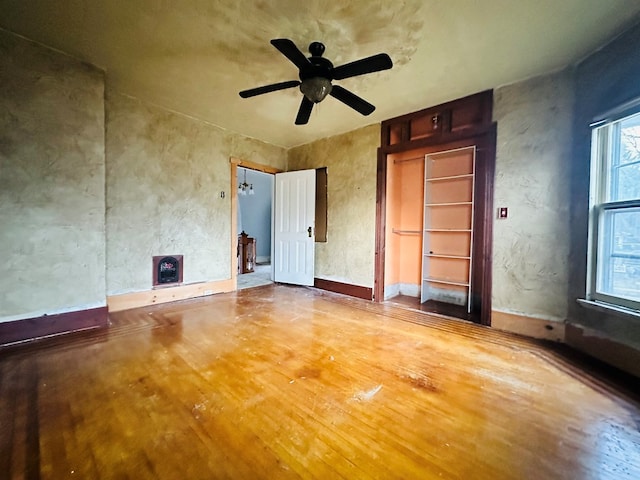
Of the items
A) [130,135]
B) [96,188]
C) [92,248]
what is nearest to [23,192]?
[96,188]

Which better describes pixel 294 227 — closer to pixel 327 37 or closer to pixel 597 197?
pixel 327 37

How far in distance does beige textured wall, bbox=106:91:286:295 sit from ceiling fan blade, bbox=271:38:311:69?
8.07ft

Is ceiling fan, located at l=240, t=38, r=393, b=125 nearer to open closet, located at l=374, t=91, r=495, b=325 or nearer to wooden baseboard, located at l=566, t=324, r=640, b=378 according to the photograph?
open closet, located at l=374, t=91, r=495, b=325

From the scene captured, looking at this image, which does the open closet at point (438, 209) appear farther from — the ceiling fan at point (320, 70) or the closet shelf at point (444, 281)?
the ceiling fan at point (320, 70)

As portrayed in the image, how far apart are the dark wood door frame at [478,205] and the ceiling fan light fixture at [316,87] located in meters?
1.75

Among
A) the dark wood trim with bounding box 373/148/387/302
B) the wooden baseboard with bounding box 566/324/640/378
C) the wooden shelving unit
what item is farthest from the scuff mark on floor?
the wooden shelving unit

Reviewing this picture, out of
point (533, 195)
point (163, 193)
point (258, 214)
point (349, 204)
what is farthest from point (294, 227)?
point (258, 214)

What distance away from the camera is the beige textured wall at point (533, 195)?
2461 millimetres

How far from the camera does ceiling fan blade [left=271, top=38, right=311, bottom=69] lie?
5.81 feet

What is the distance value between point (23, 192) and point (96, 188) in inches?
20.0

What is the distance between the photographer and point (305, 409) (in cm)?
151

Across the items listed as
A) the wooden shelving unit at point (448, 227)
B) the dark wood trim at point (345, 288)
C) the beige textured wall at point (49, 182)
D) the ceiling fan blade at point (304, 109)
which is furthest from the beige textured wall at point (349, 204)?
the beige textured wall at point (49, 182)

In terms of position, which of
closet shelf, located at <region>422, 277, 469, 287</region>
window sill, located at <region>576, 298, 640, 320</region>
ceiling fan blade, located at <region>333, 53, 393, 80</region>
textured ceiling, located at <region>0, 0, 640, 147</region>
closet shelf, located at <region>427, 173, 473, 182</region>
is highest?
textured ceiling, located at <region>0, 0, 640, 147</region>

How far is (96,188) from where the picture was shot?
266 cm
